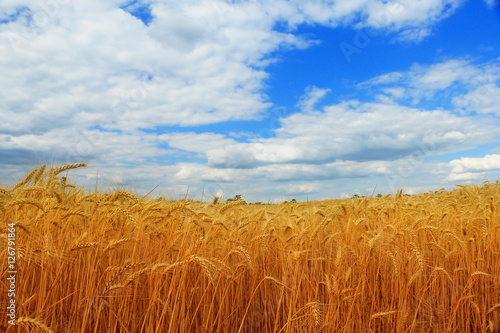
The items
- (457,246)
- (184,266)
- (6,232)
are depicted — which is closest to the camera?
(184,266)

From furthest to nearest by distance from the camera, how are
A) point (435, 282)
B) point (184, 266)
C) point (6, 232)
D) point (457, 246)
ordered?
point (457, 246), point (435, 282), point (6, 232), point (184, 266)

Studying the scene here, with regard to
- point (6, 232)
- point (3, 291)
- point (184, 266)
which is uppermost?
point (6, 232)

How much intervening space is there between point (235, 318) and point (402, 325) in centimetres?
130

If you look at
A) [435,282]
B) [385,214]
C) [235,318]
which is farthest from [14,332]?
[385,214]

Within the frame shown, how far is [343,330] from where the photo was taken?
7.55ft

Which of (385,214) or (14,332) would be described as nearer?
(14,332)

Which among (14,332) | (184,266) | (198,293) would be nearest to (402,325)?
(198,293)

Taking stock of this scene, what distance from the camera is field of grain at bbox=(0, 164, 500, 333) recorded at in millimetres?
1956

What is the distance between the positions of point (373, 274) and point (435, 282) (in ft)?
2.17

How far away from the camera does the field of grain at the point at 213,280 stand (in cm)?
196

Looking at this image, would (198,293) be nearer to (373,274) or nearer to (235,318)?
(235,318)

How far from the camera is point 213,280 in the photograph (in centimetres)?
174

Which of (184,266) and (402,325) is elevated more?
(184,266)

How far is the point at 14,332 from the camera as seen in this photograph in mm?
1790
